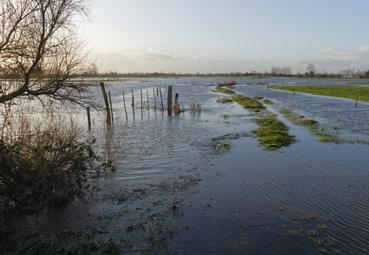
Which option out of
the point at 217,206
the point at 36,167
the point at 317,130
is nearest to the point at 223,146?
the point at 317,130

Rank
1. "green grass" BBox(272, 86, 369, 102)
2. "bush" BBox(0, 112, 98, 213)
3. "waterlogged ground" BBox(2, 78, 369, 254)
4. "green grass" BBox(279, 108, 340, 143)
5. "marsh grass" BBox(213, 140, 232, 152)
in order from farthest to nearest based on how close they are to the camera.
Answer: "green grass" BBox(272, 86, 369, 102) < "green grass" BBox(279, 108, 340, 143) < "marsh grass" BBox(213, 140, 232, 152) < "bush" BBox(0, 112, 98, 213) < "waterlogged ground" BBox(2, 78, 369, 254)

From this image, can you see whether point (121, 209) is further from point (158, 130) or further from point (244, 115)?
point (244, 115)

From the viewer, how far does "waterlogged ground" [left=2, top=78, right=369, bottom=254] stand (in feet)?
27.2

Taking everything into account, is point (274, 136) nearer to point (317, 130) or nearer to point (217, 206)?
point (317, 130)

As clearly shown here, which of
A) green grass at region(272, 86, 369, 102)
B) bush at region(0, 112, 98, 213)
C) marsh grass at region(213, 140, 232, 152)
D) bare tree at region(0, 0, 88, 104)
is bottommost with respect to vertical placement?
marsh grass at region(213, 140, 232, 152)

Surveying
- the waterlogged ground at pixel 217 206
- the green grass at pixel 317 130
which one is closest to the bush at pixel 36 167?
the waterlogged ground at pixel 217 206

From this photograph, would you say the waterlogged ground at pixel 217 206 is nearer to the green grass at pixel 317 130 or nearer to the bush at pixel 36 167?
the bush at pixel 36 167

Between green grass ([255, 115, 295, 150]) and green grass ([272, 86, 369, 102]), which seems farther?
green grass ([272, 86, 369, 102])

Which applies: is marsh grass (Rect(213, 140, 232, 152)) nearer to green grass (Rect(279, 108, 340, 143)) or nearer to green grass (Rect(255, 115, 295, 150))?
green grass (Rect(255, 115, 295, 150))

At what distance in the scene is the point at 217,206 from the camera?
10.9m

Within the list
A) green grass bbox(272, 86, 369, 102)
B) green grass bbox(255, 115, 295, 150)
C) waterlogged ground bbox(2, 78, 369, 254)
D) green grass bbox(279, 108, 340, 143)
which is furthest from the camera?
green grass bbox(272, 86, 369, 102)

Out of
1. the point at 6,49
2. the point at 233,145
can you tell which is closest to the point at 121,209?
the point at 6,49

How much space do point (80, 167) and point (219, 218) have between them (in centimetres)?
493

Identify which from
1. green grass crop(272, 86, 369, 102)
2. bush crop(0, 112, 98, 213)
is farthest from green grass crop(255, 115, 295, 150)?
green grass crop(272, 86, 369, 102)
